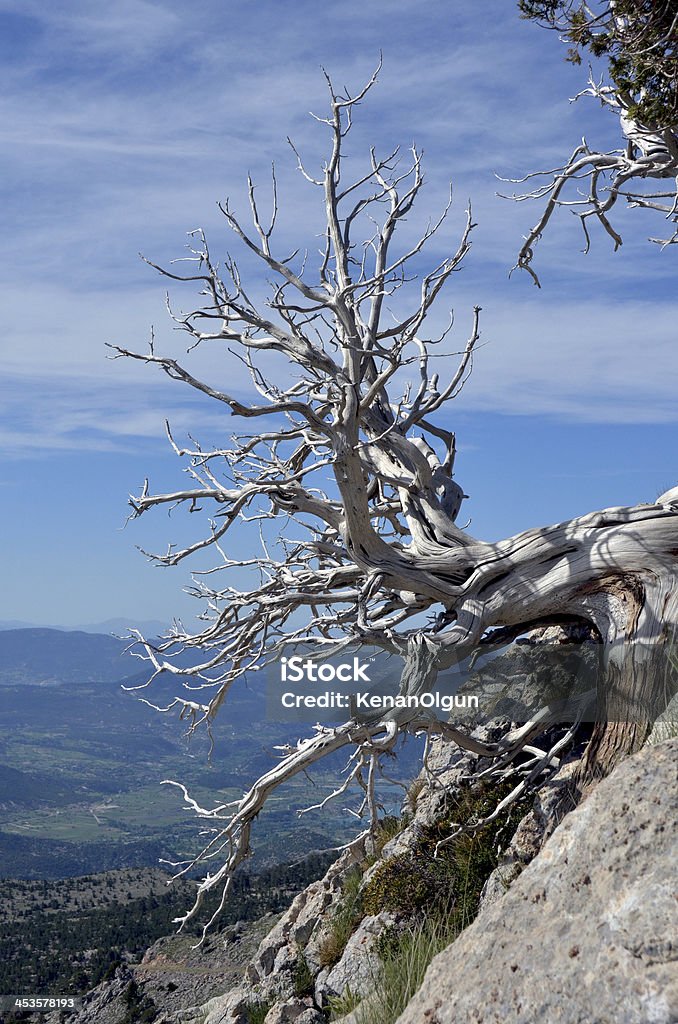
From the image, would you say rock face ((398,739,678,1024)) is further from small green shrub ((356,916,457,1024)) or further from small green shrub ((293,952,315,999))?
small green shrub ((293,952,315,999))

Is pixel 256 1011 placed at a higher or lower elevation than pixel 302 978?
lower

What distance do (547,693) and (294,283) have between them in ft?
17.7

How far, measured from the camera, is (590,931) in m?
4.79

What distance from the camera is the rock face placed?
14.6 ft

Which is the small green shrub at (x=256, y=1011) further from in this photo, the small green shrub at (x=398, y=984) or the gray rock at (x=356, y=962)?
A: the small green shrub at (x=398, y=984)

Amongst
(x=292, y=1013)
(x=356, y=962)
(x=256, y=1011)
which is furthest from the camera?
(x=256, y=1011)

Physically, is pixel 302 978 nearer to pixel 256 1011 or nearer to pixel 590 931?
pixel 256 1011

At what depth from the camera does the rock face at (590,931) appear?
14.6 ft

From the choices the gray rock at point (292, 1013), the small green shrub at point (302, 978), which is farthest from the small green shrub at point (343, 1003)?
the small green shrub at point (302, 978)

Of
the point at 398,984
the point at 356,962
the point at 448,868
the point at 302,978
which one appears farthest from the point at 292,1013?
the point at 398,984

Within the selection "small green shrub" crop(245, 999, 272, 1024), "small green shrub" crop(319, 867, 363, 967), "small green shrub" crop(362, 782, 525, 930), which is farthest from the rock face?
"small green shrub" crop(245, 999, 272, 1024)

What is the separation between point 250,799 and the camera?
10547mm

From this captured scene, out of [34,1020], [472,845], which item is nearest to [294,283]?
[472,845]

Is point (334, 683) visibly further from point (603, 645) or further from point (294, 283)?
point (294, 283)
